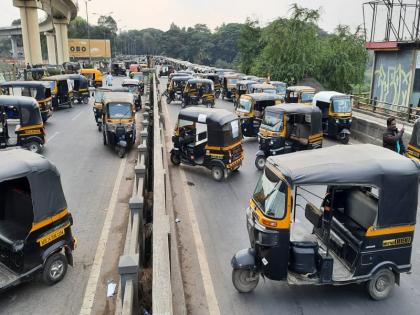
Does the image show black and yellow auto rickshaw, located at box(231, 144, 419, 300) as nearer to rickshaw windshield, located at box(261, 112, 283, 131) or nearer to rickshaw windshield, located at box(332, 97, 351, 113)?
rickshaw windshield, located at box(261, 112, 283, 131)

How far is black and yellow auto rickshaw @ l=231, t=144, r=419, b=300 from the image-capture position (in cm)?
610

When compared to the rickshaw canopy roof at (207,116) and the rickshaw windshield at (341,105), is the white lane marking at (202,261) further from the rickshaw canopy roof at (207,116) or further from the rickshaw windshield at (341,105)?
the rickshaw windshield at (341,105)

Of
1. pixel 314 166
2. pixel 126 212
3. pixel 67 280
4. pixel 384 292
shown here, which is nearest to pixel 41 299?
pixel 67 280

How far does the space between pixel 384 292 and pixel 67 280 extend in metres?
5.27

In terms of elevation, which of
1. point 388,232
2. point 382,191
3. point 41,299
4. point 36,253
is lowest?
point 41,299

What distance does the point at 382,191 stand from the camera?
241 inches

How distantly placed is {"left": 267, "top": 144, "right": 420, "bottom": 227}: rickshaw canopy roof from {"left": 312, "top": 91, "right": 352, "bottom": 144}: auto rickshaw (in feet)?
41.2

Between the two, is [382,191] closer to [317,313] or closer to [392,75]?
[317,313]

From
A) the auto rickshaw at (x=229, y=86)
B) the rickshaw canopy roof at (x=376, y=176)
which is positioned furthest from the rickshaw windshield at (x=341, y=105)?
the auto rickshaw at (x=229, y=86)

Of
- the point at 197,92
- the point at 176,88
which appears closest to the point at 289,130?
the point at 197,92

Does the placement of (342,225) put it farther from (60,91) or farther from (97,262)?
(60,91)

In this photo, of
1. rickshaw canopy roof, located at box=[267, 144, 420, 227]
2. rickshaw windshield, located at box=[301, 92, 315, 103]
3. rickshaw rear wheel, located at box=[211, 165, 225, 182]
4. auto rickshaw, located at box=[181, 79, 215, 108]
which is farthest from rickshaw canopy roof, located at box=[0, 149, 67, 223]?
auto rickshaw, located at box=[181, 79, 215, 108]

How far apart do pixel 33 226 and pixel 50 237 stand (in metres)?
0.38

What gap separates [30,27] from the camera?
46.7 metres
